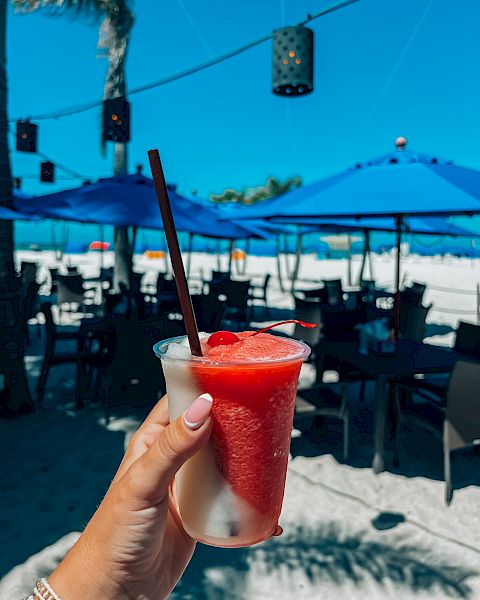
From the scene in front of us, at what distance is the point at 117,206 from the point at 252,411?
523 centimetres

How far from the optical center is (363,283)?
12.0m

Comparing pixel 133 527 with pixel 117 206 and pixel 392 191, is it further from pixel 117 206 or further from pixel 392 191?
pixel 117 206

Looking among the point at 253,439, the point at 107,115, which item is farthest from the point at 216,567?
the point at 107,115

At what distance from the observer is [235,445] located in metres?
1.06

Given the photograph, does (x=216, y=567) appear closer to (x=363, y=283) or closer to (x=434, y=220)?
(x=434, y=220)

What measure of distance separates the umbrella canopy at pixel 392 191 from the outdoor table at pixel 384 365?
1.26 metres

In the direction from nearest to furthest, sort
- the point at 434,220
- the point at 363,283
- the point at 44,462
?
the point at 44,462, the point at 434,220, the point at 363,283

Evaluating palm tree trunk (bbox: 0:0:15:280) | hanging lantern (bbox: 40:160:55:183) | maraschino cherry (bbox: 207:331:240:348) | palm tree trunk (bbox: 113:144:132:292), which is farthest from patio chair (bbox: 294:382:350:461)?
hanging lantern (bbox: 40:160:55:183)

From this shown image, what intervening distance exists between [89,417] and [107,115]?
7.12 meters

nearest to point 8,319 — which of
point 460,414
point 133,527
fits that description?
point 460,414

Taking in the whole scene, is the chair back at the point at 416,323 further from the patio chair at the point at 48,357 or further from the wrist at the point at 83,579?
the wrist at the point at 83,579

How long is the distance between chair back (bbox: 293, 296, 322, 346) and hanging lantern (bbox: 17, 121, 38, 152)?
8.65 m

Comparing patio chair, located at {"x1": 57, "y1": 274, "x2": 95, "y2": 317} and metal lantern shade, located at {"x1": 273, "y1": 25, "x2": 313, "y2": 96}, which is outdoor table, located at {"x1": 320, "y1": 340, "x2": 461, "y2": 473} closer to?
metal lantern shade, located at {"x1": 273, "y1": 25, "x2": 313, "y2": 96}

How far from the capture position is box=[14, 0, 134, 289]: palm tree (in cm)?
1364
